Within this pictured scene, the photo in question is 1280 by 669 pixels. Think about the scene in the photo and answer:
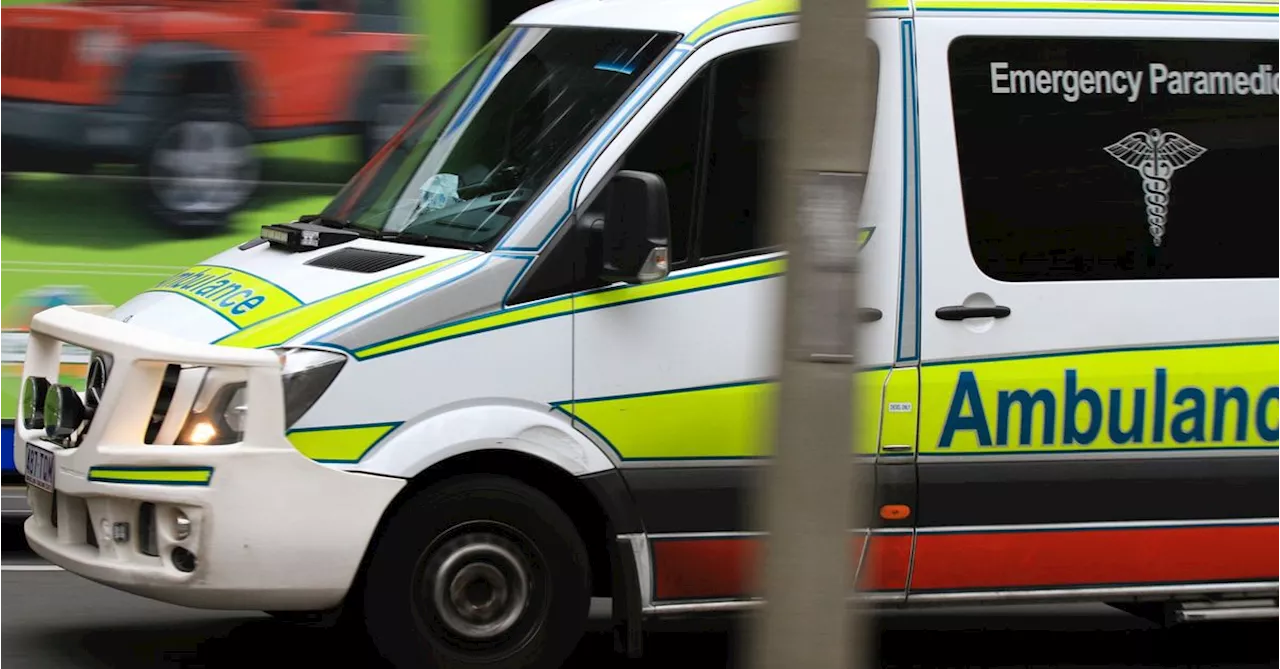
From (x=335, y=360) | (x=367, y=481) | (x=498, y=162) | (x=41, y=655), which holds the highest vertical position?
(x=498, y=162)

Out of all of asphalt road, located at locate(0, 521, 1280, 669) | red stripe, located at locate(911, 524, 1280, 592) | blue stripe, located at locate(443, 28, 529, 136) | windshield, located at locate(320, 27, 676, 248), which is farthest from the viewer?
asphalt road, located at locate(0, 521, 1280, 669)

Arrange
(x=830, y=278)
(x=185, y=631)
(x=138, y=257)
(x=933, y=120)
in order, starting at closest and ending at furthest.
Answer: (x=830, y=278) → (x=933, y=120) → (x=185, y=631) → (x=138, y=257)

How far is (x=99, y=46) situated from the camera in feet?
26.4

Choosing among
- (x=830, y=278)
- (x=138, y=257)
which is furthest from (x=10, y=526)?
(x=830, y=278)

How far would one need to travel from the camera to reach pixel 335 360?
5.07 metres

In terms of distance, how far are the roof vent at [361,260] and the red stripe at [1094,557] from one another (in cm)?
169

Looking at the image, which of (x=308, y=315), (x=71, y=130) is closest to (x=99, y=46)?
(x=71, y=130)

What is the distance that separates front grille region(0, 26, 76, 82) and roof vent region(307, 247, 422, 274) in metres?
3.08

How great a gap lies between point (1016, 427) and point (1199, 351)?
23.7 inches

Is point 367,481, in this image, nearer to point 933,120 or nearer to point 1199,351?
point 933,120

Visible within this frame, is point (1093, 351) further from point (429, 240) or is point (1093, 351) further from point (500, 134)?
point (429, 240)

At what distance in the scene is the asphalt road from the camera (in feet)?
20.1

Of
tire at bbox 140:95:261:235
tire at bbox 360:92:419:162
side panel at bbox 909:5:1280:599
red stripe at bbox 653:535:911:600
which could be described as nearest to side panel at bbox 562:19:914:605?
red stripe at bbox 653:535:911:600

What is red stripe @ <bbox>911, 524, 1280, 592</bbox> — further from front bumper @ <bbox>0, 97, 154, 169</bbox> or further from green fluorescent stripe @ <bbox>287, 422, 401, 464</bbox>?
front bumper @ <bbox>0, 97, 154, 169</bbox>
